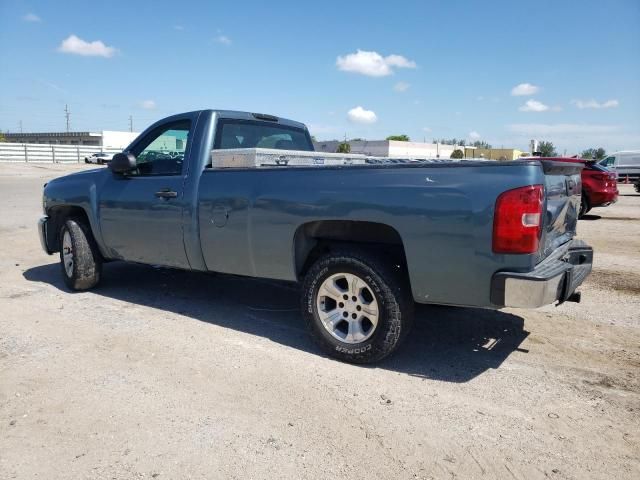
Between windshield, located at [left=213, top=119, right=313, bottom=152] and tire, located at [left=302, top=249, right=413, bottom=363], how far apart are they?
5.92 feet

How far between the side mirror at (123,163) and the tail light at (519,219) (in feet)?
11.9

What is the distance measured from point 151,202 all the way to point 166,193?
0.82ft

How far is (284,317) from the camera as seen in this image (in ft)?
17.1

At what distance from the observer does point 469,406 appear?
3.39 meters

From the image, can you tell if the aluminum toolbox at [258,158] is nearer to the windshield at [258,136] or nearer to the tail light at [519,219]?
the windshield at [258,136]

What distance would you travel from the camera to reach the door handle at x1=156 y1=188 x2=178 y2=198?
4941 millimetres

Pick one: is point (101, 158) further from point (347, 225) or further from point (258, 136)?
point (347, 225)

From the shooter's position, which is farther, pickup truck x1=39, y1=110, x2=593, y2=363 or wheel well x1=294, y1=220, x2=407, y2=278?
wheel well x1=294, y1=220, x2=407, y2=278

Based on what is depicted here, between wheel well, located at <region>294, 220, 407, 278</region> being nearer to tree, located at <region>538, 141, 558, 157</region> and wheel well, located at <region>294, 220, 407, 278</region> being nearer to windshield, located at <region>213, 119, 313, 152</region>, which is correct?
windshield, located at <region>213, 119, 313, 152</region>

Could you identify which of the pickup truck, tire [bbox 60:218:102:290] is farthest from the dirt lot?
the pickup truck

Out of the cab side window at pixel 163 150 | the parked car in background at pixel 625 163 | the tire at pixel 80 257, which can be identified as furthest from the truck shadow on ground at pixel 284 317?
the parked car in background at pixel 625 163

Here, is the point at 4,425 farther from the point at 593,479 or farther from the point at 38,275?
the point at 38,275

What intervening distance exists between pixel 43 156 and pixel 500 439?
5428 centimetres

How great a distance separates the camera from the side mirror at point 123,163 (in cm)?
528
